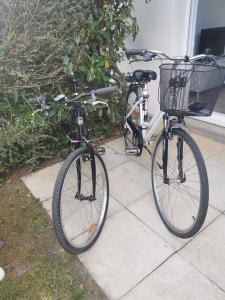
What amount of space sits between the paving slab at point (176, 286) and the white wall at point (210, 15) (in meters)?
3.62

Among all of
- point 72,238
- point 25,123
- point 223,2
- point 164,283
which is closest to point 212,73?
point 164,283

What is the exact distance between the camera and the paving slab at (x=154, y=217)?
1941mm

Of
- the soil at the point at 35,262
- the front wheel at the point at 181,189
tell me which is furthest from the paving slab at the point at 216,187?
the soil at the point at 35,262

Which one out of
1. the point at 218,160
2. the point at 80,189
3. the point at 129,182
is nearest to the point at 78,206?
the point at 80,189

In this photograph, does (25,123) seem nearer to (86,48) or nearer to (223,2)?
(86,48)

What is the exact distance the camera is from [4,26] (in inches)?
101

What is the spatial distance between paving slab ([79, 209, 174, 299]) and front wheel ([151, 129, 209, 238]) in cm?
20

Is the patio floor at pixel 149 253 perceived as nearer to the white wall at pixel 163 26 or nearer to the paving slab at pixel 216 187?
the paving slab at pixel 216 187

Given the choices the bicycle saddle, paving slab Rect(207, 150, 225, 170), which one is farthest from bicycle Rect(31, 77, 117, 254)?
paving slab Rect(207, 150, 225, 170)

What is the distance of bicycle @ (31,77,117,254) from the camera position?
1.66 metres

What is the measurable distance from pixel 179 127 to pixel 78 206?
1116 mm

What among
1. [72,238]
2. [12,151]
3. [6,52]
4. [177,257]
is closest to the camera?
[177,257]

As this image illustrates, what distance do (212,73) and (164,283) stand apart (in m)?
1.33

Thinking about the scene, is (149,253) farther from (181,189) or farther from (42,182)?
(42,182)
